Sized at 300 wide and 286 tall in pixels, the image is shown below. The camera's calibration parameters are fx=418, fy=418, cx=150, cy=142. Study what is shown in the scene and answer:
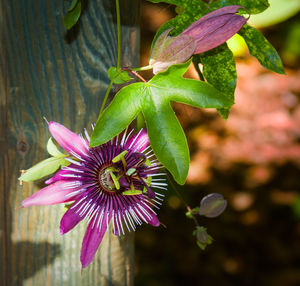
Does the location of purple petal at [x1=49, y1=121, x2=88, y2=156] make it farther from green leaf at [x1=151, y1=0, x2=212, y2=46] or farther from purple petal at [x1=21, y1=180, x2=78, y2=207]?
green leaf at [x1=151, y1=0, x2=212, y2=46]

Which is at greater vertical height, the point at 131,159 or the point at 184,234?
the point at 131,159

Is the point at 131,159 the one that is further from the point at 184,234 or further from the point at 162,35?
the point at 184,234

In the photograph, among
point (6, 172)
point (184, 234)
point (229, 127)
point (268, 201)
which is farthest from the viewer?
point (229, 127)

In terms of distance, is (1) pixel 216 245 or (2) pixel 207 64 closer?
(2) pixel 207 64

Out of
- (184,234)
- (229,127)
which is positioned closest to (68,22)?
(184,234)

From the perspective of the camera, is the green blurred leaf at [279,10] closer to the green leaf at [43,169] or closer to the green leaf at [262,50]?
the green leaf at [262,50]

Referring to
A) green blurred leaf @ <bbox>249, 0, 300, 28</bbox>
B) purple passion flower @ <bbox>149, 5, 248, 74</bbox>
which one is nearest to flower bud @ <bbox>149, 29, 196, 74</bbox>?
purple passion flower @ <bbox>149, 5, 248, 74</bbox>

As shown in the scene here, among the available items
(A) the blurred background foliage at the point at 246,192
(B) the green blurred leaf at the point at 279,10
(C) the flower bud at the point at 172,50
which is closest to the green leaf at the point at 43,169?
(C) the flower bud at the point at 172,50

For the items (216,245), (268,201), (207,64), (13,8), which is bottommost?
(216,245)
